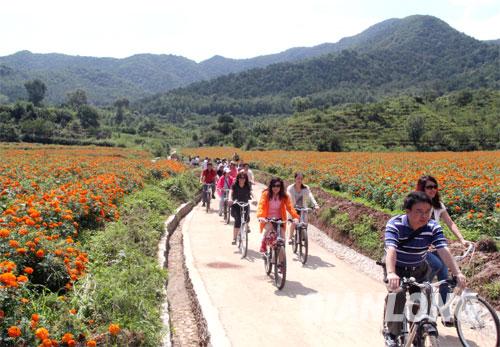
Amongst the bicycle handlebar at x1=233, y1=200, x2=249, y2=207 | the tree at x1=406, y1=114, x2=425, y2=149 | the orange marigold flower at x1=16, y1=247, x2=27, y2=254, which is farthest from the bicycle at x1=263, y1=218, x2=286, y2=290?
the tree at x1=406, y1=114, x2=425, y2=149

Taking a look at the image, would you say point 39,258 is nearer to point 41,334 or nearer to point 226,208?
point 41,334

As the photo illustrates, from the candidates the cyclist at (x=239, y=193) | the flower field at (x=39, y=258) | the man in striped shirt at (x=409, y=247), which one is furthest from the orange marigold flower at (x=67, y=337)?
the cyclist at (x=239, y=193)

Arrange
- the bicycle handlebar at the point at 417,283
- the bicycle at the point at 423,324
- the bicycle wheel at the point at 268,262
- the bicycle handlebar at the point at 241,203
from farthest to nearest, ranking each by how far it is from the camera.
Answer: the bicycle handlebar at the point at 241,203 < the bicycle wheel at the point at 268,262 < the bicycle handlebar at the point at 417,283 < the bicycle at the point at 423,324

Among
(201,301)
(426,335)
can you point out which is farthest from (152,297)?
(426,335)

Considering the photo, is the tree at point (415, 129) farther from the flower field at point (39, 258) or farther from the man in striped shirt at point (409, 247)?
the man in striped shirt at point (409, 247)

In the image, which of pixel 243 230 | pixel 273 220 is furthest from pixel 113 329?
pixel 243 230

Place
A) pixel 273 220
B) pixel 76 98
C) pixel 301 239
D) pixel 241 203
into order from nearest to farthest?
pixel 273 220, pixel 301 239, pixel 241 203, pixel 76 98

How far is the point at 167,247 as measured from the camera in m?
10.9

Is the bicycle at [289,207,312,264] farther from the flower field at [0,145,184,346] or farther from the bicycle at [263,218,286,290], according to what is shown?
the flower field at [0,145,184,346]

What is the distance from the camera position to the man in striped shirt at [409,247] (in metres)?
4.39

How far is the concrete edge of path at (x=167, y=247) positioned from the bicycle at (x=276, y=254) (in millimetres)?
1954

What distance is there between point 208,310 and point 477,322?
3602 mm

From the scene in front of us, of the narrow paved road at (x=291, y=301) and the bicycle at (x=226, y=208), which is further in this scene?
the bicycle at (x=226, y=208)

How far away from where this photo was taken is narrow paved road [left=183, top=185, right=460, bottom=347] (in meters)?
5.80
